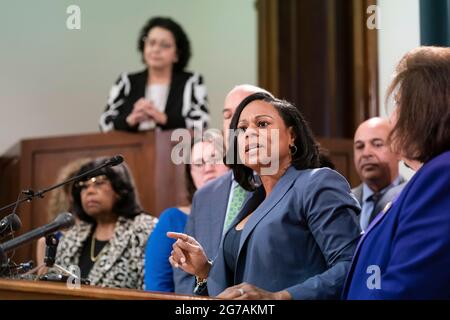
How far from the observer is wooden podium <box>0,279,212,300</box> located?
1923 mm

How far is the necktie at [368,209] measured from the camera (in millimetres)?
3338

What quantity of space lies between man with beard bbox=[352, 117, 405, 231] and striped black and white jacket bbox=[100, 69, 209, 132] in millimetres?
1177

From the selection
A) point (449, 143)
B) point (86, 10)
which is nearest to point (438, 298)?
point (449, 143)

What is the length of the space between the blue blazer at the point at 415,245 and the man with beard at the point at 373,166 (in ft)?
4.20

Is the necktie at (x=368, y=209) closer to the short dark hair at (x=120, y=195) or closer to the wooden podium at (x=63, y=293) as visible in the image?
the short dark hair at (x=120, y=195)

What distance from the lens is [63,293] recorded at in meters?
2.00

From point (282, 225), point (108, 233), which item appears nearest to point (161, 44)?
point (108, 233)

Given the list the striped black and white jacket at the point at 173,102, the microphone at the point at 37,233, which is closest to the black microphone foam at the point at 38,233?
the microphone at the point at 37,233

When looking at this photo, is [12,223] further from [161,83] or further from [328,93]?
[328,93]

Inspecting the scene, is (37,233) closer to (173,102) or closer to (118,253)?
(118,253)

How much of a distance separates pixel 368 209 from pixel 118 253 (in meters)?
1.01

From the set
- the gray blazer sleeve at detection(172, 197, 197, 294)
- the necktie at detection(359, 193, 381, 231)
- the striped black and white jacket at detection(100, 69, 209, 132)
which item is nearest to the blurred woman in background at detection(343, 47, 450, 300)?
the gray blazer sleeve at detection(172, 197, 197, 294)

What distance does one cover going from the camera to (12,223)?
101 inches

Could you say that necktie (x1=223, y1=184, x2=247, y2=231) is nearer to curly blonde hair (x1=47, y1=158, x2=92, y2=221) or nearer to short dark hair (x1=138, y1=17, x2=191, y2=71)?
curly blonde hair (x1=47, y1=158, x2=92, y2=221)
